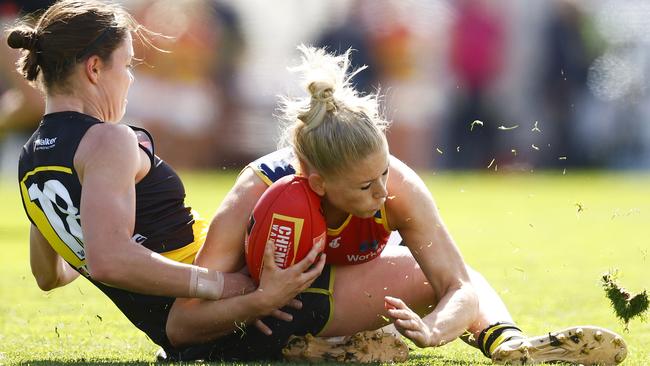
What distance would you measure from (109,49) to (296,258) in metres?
1.11

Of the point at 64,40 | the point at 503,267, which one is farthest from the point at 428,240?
the point at 503,267

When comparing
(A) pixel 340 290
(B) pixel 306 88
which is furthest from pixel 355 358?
(B) pixel 306 88

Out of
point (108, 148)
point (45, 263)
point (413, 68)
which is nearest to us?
point (108, 148)

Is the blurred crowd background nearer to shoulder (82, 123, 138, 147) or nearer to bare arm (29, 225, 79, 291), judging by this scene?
bare arm (29, 225, 79, 291)

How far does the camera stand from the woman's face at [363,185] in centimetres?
420

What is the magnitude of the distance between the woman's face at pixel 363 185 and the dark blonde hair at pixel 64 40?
3.39ft

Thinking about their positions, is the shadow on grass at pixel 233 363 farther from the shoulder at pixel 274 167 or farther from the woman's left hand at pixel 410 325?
the shoulder at pixel 274 167

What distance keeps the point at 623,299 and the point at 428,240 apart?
903 mm

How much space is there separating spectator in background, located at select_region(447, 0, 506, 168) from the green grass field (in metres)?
1.43

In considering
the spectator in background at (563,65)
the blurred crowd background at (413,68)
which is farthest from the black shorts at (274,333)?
the spectator in background at (563,65)

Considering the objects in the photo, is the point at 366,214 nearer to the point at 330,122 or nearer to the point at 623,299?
the point at 330,122

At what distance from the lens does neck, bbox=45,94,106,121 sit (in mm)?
4438

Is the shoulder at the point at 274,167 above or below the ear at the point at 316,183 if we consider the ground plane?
below

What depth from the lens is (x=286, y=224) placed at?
423cm
